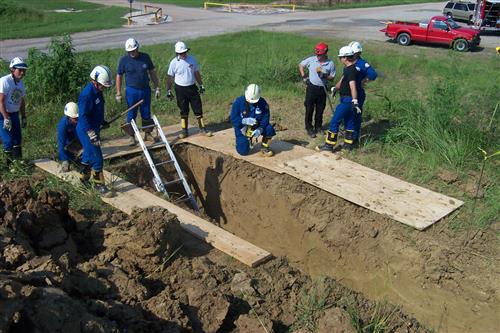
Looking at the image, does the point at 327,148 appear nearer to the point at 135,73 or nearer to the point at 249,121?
the point at 249,121

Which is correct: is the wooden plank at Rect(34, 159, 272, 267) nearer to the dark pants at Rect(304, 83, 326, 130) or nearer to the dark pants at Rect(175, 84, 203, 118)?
the dark pants at Rect(175, 84, 203, 118)

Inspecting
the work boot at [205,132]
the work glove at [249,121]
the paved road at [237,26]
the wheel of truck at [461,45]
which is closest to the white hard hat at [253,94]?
the work glove at [249,121]

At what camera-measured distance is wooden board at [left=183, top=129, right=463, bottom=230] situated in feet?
22.3

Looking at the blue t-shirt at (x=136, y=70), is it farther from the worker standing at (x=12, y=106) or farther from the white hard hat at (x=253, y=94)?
the white hard hat at (x=253, y=94)

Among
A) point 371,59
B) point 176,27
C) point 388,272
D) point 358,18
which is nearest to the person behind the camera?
point 388,272

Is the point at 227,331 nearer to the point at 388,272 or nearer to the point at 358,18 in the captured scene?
the point at 388,272

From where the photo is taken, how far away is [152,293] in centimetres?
498

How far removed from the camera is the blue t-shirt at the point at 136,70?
8484 millimetres

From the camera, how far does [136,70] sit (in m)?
8.48

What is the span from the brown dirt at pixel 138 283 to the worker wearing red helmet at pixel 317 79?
4035mm

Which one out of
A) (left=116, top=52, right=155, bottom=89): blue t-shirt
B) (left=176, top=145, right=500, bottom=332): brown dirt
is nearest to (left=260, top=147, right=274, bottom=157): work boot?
(left=176, top=145, right=500, bottom=332): brown dirt

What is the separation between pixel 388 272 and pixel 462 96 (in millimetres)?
4519

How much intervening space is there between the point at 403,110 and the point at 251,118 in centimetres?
332

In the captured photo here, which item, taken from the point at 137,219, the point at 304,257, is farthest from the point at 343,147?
the point at 137,219
